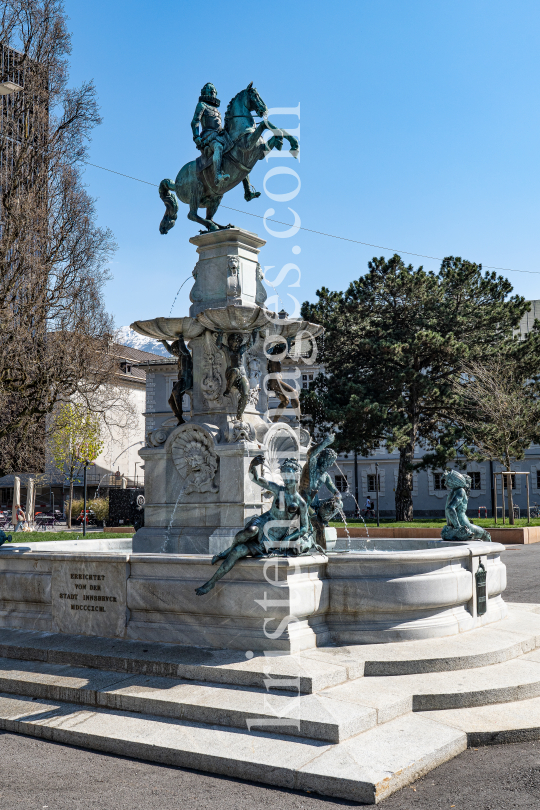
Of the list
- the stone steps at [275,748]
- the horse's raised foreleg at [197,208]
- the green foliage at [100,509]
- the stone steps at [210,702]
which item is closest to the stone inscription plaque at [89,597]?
the stone steps at [210,702]

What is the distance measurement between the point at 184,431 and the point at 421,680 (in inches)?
224

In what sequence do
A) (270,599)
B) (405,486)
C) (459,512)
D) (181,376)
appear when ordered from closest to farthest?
(270,599), (459,512), (181,376), (405,486)

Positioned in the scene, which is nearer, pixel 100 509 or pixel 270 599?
pixel 270 599

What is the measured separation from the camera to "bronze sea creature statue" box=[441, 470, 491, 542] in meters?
9.74

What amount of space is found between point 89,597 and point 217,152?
7150 millimetres

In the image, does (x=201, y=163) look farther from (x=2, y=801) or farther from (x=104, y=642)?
(x=2, y=801)

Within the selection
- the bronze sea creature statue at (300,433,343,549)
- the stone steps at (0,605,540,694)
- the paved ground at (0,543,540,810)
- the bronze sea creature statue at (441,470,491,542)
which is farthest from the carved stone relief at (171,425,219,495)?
the paved ground at (0,543,540,810)

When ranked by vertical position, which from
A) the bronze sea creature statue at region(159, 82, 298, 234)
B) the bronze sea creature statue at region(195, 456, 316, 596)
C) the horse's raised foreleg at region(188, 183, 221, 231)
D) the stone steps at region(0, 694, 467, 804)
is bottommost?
the stone steps at region(0, 694, 467, 804)

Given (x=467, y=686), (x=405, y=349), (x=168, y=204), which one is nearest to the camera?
(x=467, y=686)

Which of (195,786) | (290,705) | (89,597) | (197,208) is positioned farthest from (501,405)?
(195,786)

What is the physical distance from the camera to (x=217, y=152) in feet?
39.2

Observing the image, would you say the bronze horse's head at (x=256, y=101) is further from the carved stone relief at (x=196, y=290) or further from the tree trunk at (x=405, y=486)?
the tree trunk at (x=405, y=486)

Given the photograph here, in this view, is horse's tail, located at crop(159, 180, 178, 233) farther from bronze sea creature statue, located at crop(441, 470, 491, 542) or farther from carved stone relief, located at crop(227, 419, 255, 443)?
bronze sea creature statue, located at crop(441, 470, 491, 542)

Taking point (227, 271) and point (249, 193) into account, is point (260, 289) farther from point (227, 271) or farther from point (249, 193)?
point (249, 193)
